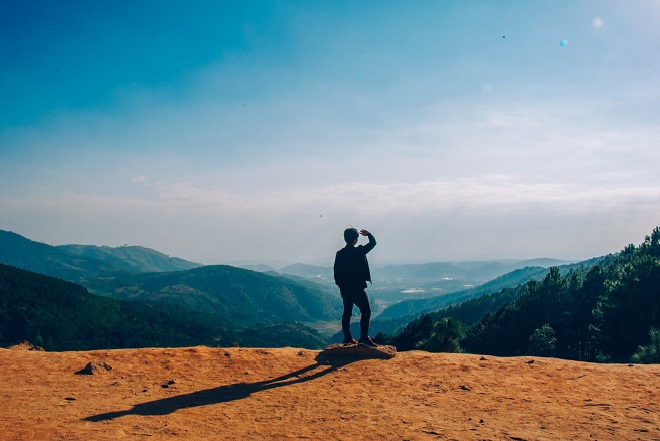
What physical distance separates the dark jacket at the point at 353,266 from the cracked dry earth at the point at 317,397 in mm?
2229

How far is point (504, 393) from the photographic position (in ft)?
28.5

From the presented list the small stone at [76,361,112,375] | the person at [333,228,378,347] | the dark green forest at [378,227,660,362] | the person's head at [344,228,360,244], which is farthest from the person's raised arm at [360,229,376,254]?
the dark green forest at [378,227,660,362]

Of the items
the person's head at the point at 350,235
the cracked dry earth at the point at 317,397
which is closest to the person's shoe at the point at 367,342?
the cracked dry earth at the point at 317,397

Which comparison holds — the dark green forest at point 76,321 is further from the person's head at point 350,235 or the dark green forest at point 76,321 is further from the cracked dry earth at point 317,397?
the person's head at point 350,235

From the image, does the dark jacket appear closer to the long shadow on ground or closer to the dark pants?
the dark pants

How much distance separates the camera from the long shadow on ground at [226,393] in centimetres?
745

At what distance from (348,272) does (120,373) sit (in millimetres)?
6622

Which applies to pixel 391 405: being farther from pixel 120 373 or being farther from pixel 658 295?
pixel 658 295

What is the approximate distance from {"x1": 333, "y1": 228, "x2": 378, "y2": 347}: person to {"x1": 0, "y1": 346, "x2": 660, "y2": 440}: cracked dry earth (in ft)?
4.49

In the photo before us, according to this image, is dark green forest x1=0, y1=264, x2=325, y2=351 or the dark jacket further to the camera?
dark green forest x1=0, y1=264, x2=325, y2=351

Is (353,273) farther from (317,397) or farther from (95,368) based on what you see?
(95,368)

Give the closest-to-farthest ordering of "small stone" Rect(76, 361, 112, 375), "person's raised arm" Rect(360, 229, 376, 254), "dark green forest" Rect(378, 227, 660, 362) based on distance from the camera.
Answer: "small stone" Rect(76, 361, 112, 375), "person's raised arm" Rect(360, 229, 376, 254), "dark green forest" Rect(378, 227, 660, 362)

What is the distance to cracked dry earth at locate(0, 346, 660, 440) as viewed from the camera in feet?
21.5

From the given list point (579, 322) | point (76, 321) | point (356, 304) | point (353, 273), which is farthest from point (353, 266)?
point (76, 321)
